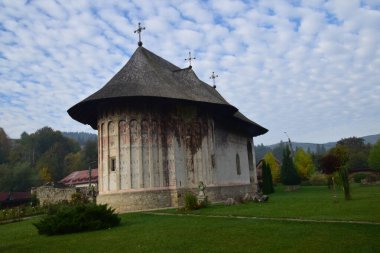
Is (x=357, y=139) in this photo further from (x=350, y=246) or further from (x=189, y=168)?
(x=350, y=246)

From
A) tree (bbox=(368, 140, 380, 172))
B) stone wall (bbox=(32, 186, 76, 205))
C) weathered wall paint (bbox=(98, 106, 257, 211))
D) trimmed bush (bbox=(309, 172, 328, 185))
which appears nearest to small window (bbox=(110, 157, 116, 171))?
weathered wall paint (bbox=(98, 106, 257, 211))

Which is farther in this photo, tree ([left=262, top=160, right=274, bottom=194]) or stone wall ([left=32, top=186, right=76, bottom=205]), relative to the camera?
tree ([left=262, top=160, right=274, bottom=194])

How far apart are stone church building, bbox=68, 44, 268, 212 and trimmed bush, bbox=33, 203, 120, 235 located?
6.77 metres

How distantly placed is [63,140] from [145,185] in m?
80.4

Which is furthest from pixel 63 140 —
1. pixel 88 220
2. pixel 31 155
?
pixel 88 220

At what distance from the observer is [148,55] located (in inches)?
987

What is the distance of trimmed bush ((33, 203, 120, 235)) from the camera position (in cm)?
1281

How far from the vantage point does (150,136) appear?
21.3 metres

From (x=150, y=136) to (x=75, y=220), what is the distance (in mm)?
8947

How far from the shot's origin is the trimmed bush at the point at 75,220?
12812 mm

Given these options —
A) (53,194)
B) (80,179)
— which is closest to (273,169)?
(80,179)

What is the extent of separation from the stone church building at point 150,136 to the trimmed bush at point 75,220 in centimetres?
677

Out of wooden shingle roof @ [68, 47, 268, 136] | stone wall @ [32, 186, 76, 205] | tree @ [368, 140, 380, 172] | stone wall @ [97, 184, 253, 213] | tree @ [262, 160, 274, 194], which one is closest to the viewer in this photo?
stone wall @ [97, 184, 253, 213]

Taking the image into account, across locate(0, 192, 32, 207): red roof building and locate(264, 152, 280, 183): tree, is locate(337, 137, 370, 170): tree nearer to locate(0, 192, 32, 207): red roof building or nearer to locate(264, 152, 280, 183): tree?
locate(264, 152, 280, 183): tree
